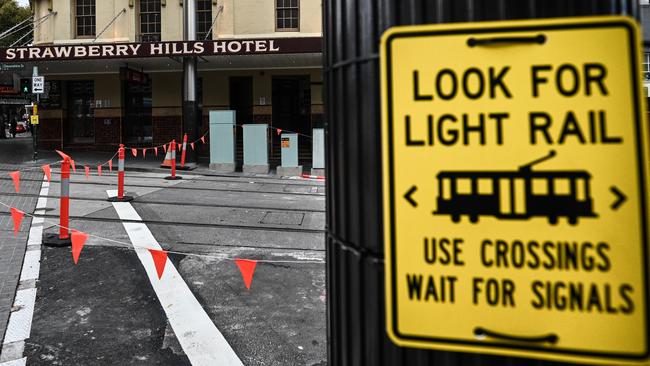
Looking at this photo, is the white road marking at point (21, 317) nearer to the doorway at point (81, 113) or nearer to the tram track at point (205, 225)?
the tram track at point (205, 225)

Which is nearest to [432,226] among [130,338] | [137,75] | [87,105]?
[130,338]

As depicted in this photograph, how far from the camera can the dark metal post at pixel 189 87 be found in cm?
1834

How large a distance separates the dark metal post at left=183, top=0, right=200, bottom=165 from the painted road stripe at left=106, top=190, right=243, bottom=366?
12.3 m

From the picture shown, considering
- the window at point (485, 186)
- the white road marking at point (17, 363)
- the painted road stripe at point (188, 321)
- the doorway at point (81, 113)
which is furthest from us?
the doorway at point (81, 113)

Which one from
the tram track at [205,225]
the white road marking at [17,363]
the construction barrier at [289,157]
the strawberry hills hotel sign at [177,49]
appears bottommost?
the white road marking at [17,363]

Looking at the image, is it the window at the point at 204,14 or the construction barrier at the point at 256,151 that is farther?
the window at the point at 204,14

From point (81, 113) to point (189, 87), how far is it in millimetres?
9021

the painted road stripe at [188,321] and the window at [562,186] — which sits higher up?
the window at [562,186]

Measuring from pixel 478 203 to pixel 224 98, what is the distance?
877 inches

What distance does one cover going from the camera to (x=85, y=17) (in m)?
22.8

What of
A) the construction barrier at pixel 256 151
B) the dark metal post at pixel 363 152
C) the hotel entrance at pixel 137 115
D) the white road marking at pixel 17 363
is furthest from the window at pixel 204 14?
the dark metal post at pixel 363 152

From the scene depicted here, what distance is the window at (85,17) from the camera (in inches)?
896

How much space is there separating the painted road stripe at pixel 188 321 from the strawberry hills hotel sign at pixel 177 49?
1206 cm

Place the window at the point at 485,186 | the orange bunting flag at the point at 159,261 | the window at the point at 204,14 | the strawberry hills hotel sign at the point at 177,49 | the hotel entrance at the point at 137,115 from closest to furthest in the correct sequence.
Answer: the window at the point at 485,186, the orange bunting flag at the point at 159,261, the strawberry hills hotel sign at the point at 177,49, the window at the point at 204,14, the hotel entrance at the point at 137,115
